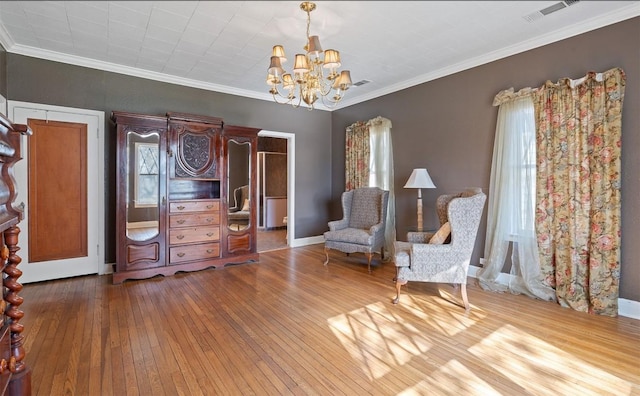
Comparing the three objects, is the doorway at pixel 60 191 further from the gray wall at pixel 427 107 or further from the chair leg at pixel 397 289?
the chair leg at pixel 397 289

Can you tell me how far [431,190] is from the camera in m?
4.65

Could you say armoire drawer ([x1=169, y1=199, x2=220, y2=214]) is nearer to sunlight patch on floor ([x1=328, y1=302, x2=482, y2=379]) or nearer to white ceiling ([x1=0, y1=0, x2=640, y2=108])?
white ceiling ([x1=0, y1=0, x2=640, y2=108])

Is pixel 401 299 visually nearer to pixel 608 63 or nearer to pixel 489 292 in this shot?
pixel 489 292

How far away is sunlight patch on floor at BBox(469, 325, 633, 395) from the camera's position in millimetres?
1909

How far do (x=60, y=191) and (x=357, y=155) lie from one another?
174 inches

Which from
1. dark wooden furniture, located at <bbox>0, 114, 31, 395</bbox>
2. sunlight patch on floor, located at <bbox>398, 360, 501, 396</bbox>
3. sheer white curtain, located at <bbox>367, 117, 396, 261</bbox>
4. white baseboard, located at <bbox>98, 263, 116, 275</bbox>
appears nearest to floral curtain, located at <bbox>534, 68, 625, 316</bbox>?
sunlight patch on floor, located at <bbox>398, 360, 501, 396</bbox>

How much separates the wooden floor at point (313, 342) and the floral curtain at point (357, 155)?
243cm

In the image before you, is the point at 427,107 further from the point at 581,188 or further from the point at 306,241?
A: the point at 306,241

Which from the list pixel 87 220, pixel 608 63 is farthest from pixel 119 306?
pixel 608 63

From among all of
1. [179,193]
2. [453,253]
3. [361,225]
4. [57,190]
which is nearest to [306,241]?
[361,225]

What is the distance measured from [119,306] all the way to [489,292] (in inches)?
157

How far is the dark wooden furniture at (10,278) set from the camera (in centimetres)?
144

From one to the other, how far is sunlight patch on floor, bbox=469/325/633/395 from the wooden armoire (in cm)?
351

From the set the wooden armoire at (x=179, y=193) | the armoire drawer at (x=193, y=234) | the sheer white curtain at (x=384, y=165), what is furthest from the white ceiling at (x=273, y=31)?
the armoire drawer at (x=193, y=234)
